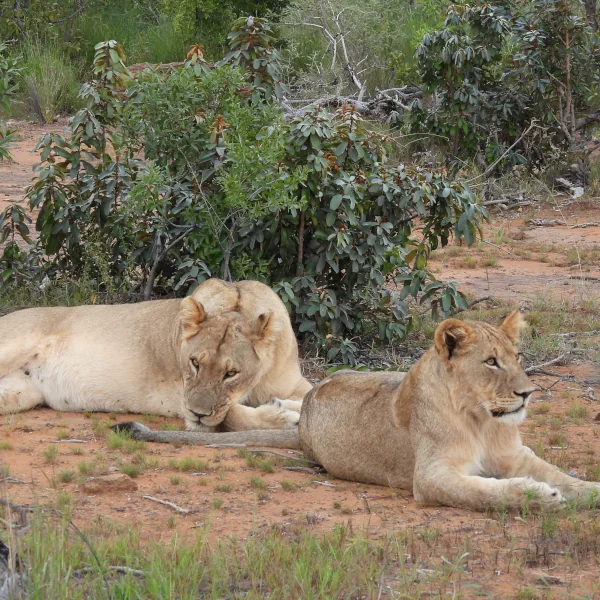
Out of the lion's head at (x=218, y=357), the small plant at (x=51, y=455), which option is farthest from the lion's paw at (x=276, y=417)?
the small plant at (x=51, y=455)

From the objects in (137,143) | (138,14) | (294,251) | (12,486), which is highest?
(138,14)

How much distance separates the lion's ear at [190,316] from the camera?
638cm

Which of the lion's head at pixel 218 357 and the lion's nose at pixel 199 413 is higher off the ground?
the lion's head at pixel 218 357

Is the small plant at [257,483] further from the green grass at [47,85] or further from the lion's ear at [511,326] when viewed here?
the green grass at [47,85]

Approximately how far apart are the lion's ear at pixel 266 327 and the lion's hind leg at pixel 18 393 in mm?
1547

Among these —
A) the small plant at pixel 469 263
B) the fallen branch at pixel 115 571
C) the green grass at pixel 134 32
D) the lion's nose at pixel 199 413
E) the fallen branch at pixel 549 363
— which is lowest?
the fallen branch at pixel 549 363

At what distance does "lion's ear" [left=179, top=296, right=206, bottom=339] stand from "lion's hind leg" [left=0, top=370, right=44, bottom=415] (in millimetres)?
1213

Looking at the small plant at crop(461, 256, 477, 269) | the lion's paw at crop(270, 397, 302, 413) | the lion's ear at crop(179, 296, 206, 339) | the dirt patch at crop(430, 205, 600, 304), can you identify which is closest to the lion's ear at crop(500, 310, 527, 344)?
the lion's paw at crop(270, 397, 302, 413)

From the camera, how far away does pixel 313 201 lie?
766 cm

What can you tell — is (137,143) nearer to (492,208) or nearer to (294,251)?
(294,251)

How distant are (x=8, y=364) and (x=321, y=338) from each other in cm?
217

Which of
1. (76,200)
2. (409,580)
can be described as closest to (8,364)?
(76,200)

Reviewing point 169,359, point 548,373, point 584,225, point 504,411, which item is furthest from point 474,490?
point 584,225

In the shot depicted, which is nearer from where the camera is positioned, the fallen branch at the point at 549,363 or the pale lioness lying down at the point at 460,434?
the pale lioness lying down at the point at 460,434
